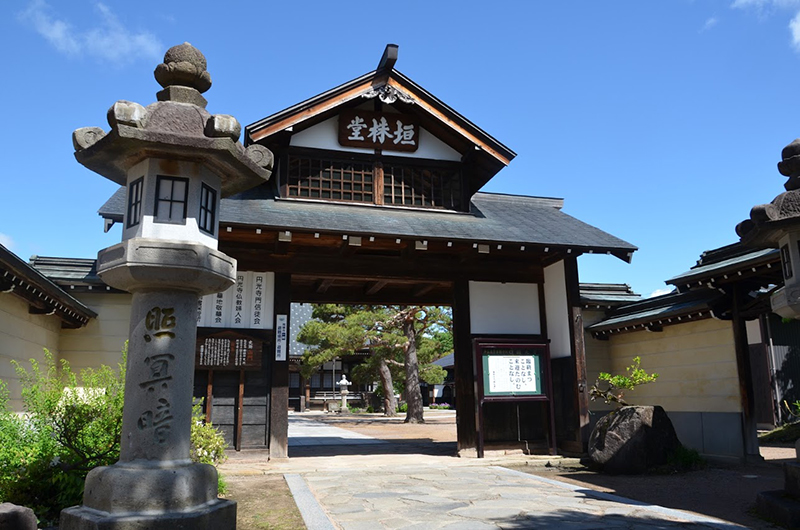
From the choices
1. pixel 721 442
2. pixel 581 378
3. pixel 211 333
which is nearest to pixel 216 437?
pixel 211 333

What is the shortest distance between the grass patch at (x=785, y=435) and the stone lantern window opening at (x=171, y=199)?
54.8ft

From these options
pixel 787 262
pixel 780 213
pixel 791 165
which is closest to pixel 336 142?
pixel 791 165

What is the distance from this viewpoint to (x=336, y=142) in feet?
44.0

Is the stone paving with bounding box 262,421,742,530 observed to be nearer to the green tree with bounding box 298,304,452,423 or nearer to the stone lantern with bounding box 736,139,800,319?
the stone lantern with bounding box 736,139,800,319

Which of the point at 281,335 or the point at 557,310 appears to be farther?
the point at 557,310

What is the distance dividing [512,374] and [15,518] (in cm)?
958

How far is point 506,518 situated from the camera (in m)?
6.52

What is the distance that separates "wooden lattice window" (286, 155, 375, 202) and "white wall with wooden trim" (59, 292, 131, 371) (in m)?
4.32

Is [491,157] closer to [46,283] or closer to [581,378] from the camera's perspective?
[581,378]

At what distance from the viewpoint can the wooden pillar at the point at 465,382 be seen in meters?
12.6

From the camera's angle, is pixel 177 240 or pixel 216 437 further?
pixel 216 437

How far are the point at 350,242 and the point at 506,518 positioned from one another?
20.5 ft

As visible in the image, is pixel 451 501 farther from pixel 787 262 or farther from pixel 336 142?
pixel 336 142

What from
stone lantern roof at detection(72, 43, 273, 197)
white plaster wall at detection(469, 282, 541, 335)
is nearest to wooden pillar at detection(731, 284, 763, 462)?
white plaster wall at detection(469, 282, 541, 335)
